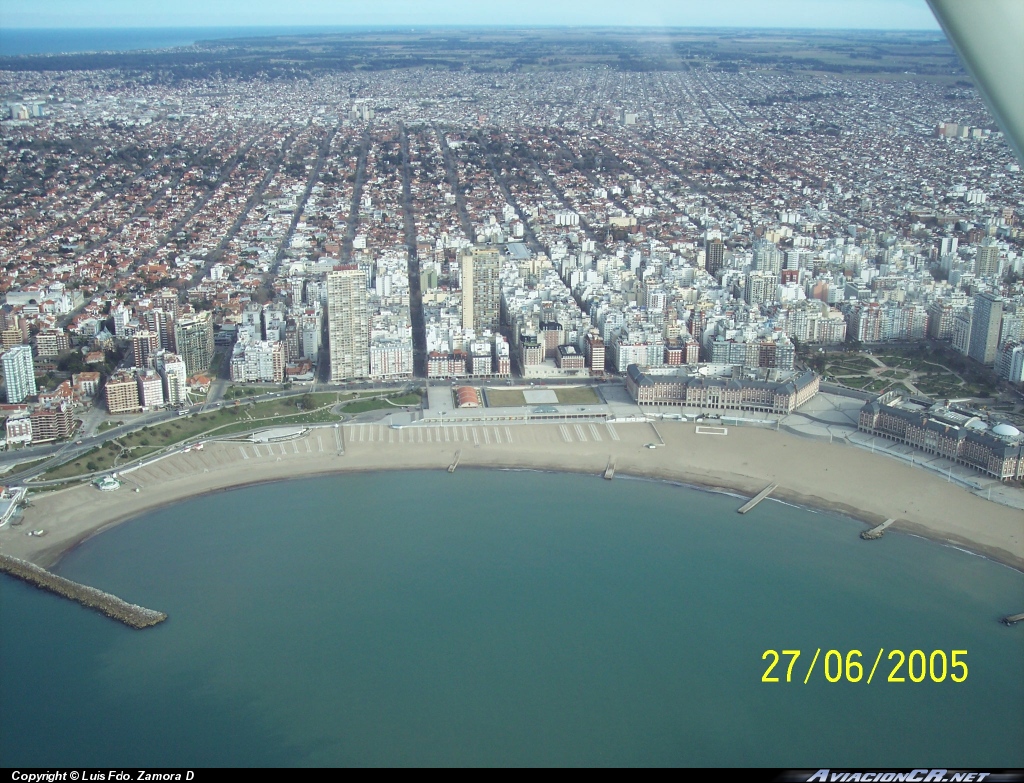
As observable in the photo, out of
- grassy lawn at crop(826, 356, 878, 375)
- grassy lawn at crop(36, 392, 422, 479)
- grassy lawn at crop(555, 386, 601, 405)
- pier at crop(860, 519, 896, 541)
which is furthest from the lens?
grassy lawn at crop(826, 356, 878, 375)

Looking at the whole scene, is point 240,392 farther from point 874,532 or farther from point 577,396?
point 874,532

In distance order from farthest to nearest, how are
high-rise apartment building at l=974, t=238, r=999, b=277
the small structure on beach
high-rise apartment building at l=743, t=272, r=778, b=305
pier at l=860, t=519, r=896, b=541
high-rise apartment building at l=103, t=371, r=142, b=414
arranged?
high-rise apartment building at l=974, t=238, r=999, b=277
high-rise apartment building at l=743, t=272, r=778, b=305
high-rise apartment building at l=103, t=371, r=142, b=414
the small structure on beach
pier at l=860, t=519, r=896, b=541

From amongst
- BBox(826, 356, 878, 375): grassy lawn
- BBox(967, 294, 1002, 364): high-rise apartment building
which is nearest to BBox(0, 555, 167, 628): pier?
BBox(826, 356, 878, 375): grassy lawn

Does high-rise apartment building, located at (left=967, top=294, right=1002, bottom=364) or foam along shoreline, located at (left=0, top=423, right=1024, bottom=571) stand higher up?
high-rise apartment building, located at (left=967, top=294, right=1002, bottom=364)

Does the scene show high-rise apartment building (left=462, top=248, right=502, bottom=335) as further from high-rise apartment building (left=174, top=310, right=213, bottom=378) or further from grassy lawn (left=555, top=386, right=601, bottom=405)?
high-rise apartment building (left=174, top=310, right=213, bottom=378)

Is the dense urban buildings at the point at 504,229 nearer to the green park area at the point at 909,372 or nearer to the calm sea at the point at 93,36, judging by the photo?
the green park area at the point at 909,372

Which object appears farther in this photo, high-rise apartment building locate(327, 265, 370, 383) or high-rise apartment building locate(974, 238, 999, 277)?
high-rise apartment building locate(974, 238, 999, 277)

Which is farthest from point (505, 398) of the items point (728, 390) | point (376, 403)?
point (728, 390)
